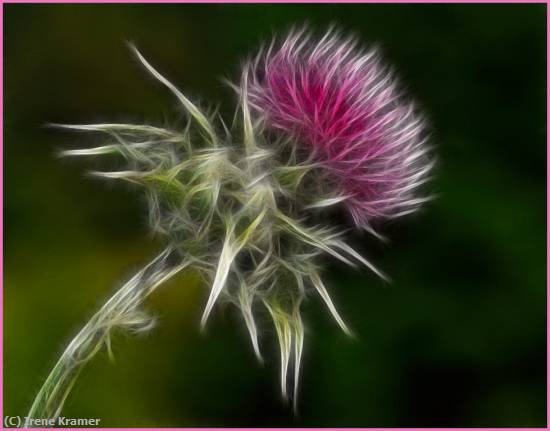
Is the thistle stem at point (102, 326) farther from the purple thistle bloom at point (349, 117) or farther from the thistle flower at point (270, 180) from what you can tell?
the purple thistle bloom at point (349, 117)

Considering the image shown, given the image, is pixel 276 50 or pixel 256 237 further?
pixel 276 50

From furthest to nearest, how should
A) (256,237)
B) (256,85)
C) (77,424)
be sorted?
(77,424) < (256,85) < (256,237)

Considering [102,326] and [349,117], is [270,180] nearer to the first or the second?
[349,117]

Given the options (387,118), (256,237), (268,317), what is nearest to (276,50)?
(387,118)

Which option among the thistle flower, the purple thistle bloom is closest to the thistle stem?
the thistle flower

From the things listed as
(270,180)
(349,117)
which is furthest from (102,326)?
(349,117)

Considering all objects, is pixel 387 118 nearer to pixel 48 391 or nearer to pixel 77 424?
pixel 48 391

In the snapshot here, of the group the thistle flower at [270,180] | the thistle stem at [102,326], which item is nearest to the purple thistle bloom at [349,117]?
the thistle flower at [270,180]

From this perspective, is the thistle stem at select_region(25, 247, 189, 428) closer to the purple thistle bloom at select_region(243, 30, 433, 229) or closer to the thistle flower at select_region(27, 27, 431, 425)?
the thistle flower at select_region(27, 27, 431, 425)
